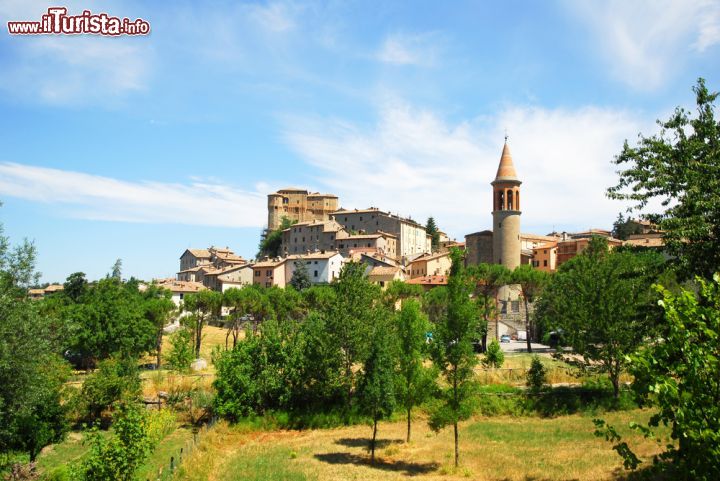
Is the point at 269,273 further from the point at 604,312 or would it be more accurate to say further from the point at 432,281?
the point at 604,312

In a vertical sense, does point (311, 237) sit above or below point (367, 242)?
above

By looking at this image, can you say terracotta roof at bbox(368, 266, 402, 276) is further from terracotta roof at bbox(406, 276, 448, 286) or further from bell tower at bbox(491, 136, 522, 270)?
bell tower at bbox(491, 136, 522, 270)

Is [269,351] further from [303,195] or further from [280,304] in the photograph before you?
[303,195]

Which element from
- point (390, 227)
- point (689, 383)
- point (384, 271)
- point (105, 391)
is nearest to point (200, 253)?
point (390, 227)

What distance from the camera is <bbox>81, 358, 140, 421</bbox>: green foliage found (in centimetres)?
2964

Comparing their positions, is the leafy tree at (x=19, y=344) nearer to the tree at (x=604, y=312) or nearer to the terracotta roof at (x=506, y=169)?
the tree at (x=604, y=312)

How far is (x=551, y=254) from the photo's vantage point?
3691 inches

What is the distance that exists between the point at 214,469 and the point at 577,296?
22.3 metres

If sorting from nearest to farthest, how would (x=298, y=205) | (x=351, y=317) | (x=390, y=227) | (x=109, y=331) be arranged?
1. (x=351, y=317)
2. (x=109, y=331)
3. (x=390, y=227)
4. (x=298, y=205)

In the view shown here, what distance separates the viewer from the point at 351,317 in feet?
101

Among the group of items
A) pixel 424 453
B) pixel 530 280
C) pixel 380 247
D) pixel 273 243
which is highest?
pixel 273 243

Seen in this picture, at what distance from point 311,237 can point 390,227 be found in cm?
1805

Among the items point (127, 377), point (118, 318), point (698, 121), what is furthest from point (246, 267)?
point (698, 121)

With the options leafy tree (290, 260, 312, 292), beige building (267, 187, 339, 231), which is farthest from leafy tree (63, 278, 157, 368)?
beige building (267, 187, 339, 231)
